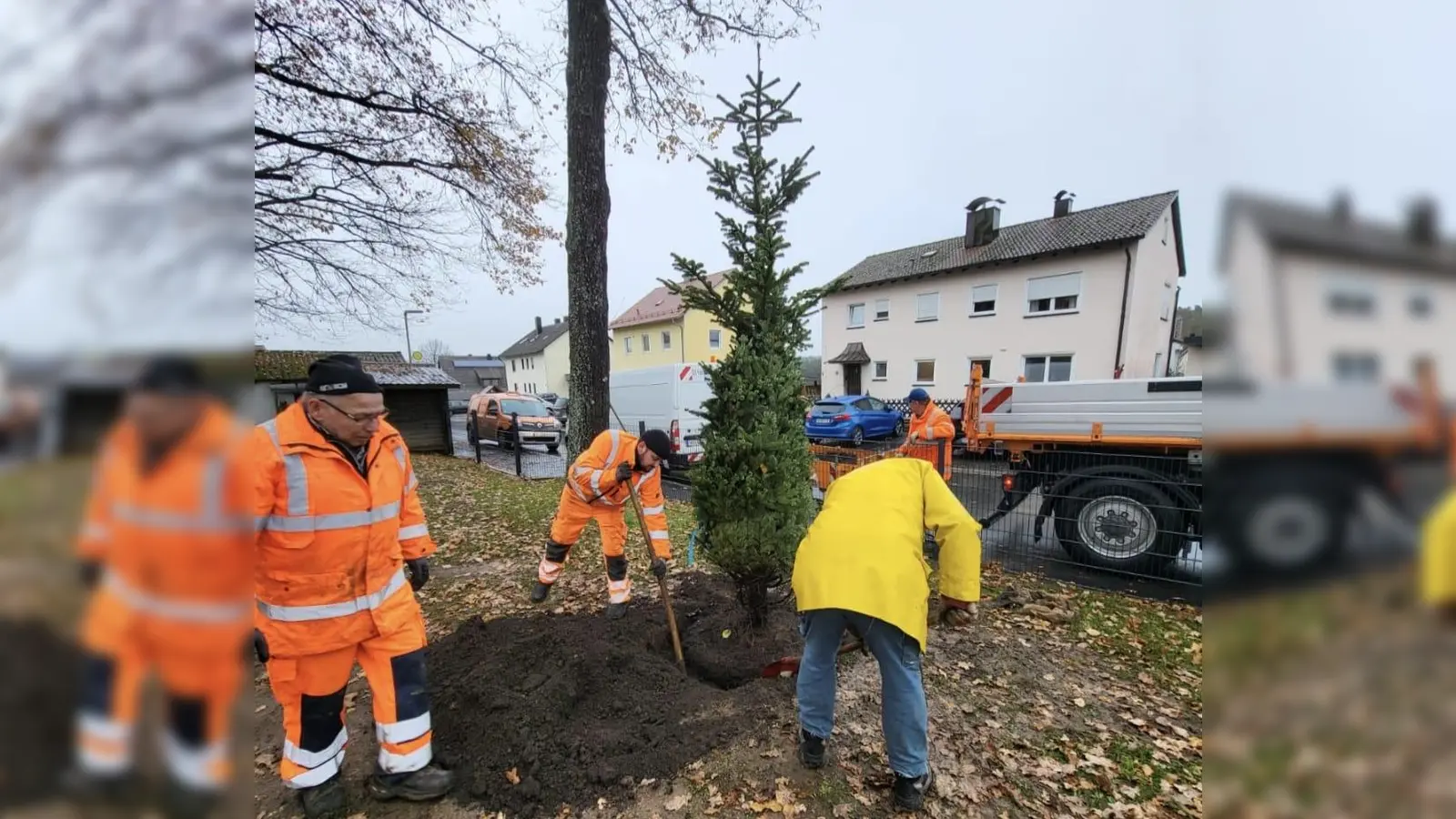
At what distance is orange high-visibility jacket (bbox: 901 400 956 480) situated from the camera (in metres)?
7.18

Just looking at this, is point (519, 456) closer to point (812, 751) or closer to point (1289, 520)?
point (812, 751)

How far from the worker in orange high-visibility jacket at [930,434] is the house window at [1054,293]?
1360 cm

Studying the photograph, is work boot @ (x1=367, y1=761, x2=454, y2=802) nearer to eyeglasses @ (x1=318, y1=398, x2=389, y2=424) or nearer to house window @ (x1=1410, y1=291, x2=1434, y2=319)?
eyeglasses @ (x1=318, y1=398, x2=389, y2=424)

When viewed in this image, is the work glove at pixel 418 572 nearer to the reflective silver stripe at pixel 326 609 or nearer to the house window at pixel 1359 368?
the reflective silver stripe at pixel 326 609

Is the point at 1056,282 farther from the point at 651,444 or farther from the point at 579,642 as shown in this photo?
the point at 579,642

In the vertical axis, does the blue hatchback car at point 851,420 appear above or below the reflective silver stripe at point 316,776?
above

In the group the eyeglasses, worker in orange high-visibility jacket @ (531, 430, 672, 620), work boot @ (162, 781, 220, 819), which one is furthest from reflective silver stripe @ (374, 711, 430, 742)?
work boot @ (162, 781, 220, 819)

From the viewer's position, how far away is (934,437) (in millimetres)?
7797

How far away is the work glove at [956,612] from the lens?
2.70 metres

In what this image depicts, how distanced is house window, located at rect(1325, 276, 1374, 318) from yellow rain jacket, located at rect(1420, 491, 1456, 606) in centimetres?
18

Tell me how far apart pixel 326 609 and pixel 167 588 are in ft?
7.94

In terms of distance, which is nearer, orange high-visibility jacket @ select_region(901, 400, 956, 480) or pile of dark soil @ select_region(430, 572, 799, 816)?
pile of dark soil @ select_region(430, 572, 799, 816)

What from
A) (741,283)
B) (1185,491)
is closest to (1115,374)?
(1185,491)

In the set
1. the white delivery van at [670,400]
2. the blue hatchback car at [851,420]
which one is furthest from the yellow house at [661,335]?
the white delivery van at [670,400]
